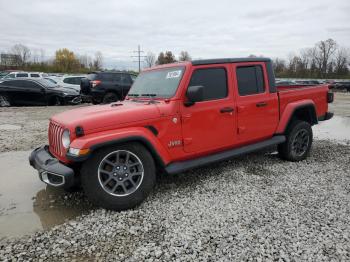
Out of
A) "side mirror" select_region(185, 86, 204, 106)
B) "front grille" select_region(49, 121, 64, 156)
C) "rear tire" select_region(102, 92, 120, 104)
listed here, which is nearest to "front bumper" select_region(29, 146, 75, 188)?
"front grille" select_region(49, 121, 64, 156)

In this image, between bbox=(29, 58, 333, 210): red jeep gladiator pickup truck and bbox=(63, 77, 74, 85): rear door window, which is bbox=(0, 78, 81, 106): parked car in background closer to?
bbox=(63, 77, 74, 85): rear door window

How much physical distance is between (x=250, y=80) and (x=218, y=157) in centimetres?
141

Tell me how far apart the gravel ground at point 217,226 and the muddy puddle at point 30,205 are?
7.2 inches

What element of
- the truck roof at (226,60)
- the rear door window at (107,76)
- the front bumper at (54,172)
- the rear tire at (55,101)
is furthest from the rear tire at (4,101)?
the truck roof at (226,60)

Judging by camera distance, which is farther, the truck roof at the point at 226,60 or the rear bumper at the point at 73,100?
the rear bumper at the point at 73,100

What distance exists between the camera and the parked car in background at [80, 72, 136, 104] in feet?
45.0

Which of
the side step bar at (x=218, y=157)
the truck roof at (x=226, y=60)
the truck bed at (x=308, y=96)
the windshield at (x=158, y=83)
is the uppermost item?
the truck roof at (x=226, y=60)

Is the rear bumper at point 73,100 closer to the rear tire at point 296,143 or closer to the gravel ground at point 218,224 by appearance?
the gravel ground at point 218,224

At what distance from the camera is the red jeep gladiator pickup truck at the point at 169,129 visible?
366cm

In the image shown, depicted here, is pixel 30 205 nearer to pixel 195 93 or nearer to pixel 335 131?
pixel 195 93


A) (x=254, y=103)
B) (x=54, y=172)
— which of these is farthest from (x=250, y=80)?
(x=54, y=172)

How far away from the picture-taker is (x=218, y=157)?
461cm

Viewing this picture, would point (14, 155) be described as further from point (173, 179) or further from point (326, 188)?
point (326, 188)

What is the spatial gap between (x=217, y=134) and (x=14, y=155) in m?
4.40
